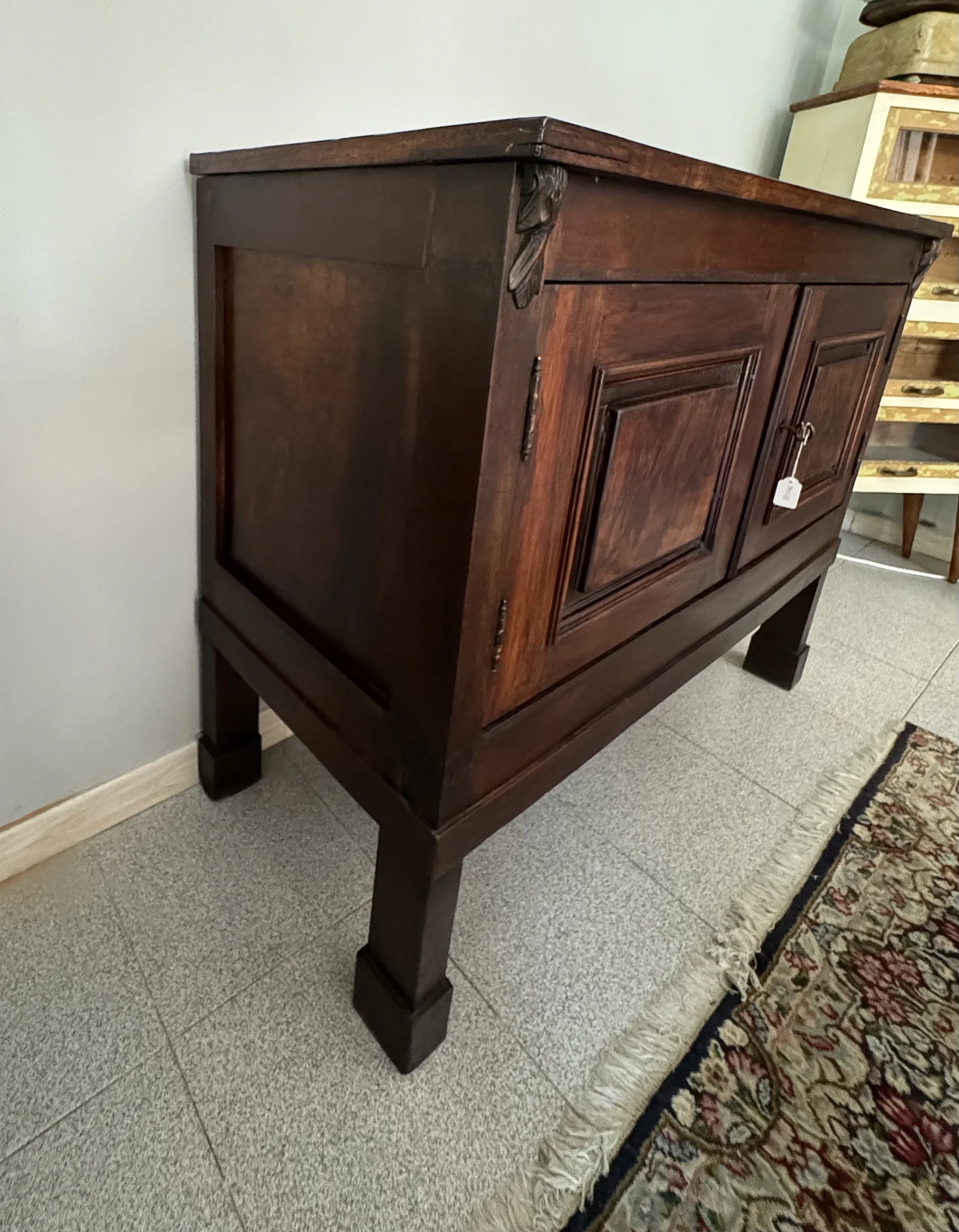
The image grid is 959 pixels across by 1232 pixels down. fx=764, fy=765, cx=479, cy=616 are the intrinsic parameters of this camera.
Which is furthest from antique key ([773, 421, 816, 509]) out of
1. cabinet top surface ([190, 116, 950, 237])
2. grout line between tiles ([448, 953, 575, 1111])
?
grout line between tiles ([448, 953, 575, 1111])

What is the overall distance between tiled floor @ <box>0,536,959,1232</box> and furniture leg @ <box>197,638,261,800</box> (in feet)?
0.12

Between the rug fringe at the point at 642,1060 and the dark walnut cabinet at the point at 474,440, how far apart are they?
161 millimetres

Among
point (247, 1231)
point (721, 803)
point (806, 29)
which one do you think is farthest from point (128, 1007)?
point (806, 29)

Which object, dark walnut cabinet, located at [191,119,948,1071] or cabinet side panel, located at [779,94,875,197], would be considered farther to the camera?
cabinet side panel, located at [779,94,875,197]

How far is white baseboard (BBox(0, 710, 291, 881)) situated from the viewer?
38.3 inches

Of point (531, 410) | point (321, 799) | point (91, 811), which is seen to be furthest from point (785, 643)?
point (91, 811)

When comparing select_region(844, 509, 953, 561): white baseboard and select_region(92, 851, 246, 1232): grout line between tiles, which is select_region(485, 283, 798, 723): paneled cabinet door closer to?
select_region(92, 851, 246, 1232): grout line between tiles

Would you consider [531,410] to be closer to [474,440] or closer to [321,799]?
[474,440]

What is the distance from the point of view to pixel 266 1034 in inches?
33.1

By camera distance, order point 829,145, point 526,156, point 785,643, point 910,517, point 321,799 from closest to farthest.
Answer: point 526,156 → point 321,799 → point 785,643 → point 829,145 → point 910,517

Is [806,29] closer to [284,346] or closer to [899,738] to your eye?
[899,738]

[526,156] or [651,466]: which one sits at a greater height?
[526,156]

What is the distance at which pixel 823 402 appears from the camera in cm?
109

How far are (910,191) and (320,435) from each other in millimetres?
1711
